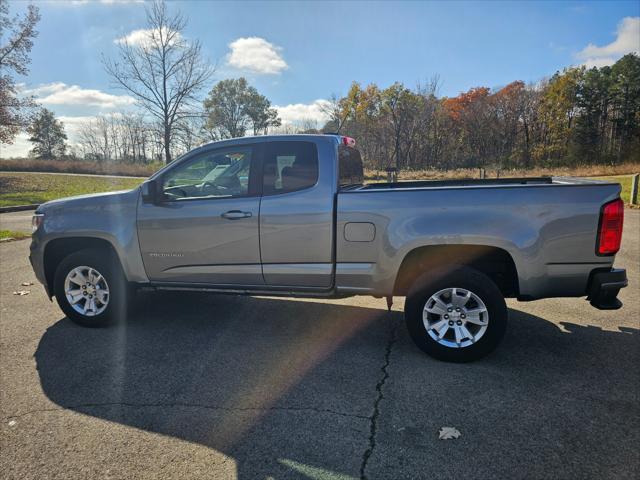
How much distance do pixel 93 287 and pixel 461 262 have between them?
146 inches

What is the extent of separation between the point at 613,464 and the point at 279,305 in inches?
141

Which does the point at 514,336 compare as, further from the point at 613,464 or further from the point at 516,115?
the point at 516,115

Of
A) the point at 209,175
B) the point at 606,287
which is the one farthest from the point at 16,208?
the point at 606,287

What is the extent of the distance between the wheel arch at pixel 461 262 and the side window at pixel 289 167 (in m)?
1.12

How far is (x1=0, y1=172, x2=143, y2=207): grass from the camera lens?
19056 mm

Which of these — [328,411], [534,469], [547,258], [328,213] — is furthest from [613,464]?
[328,213]

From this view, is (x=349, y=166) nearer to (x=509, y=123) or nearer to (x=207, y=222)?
(x=207, y=222)

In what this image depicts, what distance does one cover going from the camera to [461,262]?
3.63 metres

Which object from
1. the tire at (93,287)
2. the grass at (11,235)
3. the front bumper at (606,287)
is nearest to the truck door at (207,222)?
the tire at (93,287)

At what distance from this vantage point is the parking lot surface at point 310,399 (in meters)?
2.39

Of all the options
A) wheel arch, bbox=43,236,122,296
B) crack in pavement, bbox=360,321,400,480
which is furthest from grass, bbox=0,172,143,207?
crack in pavement, bbox=360,321,400,480

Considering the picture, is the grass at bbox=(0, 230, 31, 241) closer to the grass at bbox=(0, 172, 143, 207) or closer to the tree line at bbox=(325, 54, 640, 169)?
the grass at bbox=(0, 172, 143, 207)

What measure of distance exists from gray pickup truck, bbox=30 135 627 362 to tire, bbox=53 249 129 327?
1 centimetres

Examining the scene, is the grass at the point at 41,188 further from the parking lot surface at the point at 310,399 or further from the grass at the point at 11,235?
the parking lot surface at the point at 310,399
